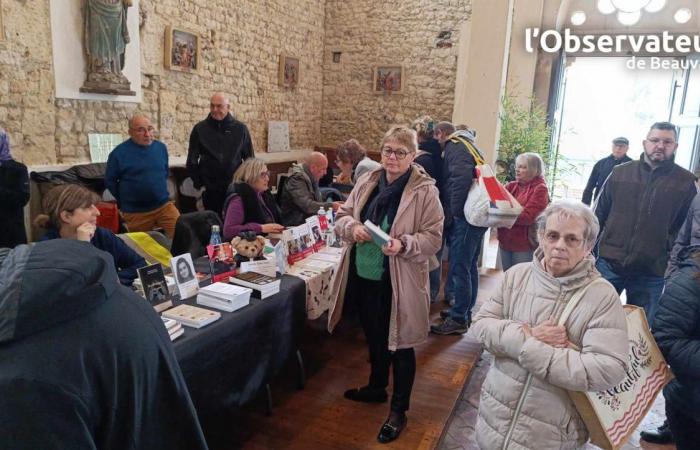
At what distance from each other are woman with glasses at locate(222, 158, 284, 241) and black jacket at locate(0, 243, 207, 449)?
223 cm

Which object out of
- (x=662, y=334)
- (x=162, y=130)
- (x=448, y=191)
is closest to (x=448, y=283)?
(x=448, y=191)

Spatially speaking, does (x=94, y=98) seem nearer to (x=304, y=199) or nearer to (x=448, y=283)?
(x=304, y=199)

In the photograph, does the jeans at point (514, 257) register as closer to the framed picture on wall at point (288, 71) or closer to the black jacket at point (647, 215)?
the black jacket at point (647, 215)

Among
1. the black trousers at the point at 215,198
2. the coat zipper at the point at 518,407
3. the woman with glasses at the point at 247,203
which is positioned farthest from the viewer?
the black trousers at the point at 215,198

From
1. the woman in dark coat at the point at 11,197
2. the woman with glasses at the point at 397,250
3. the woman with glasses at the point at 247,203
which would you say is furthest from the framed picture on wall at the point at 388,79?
the woman with glasses at the point at 397,250

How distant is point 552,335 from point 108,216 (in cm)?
385

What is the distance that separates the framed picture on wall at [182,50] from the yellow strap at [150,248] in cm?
335

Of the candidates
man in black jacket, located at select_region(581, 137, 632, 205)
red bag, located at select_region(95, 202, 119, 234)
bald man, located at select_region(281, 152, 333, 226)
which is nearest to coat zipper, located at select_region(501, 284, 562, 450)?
bald man, located at select_region(281, 152, 333, 226)

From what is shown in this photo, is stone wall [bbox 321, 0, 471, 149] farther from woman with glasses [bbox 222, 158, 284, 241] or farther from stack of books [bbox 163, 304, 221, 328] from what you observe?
stack of books [bbox 163, 304, 221, 328]

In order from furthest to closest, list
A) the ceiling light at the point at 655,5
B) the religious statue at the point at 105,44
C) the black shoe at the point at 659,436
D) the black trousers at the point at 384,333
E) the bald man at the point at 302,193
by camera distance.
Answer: the ceiling light at the point at 655,5 < the religious statue at the point at 105,44 < the bald man at the point at 302,193 < the black shoe at the point at 659,436 < the black trousers at the point at 384,333

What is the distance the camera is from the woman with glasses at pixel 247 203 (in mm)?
3141

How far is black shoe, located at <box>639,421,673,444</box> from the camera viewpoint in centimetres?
262

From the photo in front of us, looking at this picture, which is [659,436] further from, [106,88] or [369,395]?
[106,88]

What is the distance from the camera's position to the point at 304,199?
12.5ft
